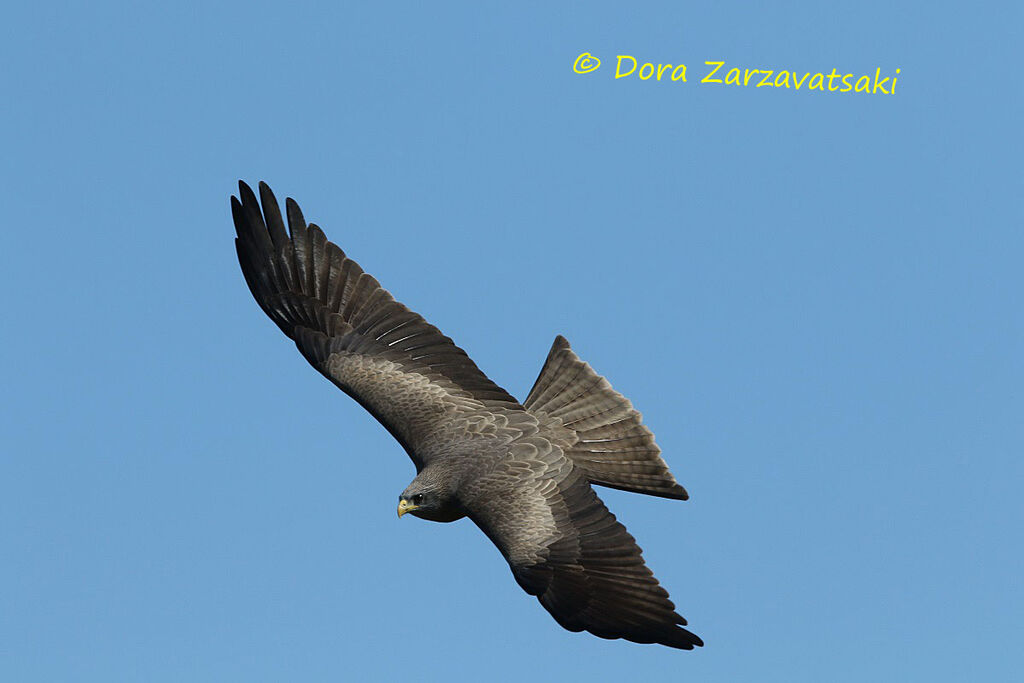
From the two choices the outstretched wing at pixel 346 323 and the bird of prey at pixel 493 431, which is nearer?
the bird of prey at pixel 493 431

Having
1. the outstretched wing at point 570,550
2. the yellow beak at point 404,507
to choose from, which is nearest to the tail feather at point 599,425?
the outstretched wing at point 570,550

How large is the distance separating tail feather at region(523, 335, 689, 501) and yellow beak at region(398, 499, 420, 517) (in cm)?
156

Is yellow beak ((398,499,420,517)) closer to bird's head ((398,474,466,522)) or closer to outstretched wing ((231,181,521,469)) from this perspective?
bird's head ((398,474,466,522))

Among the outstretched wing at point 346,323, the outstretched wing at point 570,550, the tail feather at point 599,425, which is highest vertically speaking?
the outstretched wing at point 346,323

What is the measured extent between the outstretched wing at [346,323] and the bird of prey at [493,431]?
0.04ft

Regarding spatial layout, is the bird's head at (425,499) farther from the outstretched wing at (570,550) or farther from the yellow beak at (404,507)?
the outstretched wing at (570,550)

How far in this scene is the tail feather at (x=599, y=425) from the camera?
551 inches

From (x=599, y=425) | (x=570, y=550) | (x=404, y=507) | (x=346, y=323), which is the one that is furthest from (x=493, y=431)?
(x=346, y=323)

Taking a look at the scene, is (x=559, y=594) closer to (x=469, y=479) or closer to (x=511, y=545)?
(x=511, y=545)

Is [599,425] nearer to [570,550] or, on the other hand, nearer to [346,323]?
[570,550]

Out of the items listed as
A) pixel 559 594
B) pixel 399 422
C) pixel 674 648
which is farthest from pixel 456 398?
pixel 674 648

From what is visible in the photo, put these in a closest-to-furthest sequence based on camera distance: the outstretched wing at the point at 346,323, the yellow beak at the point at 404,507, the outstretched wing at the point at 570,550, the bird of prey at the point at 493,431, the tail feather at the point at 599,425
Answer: the outstretched wing at the point at 570,550, the bird of prey at the point at 493,431, the yellow beak at the point at 404,507, the tail feather at the point at 599,425, the outstretched wing at the point at 346,323

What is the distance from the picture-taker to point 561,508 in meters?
13.1

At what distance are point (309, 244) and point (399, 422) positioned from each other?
7.01 feet
